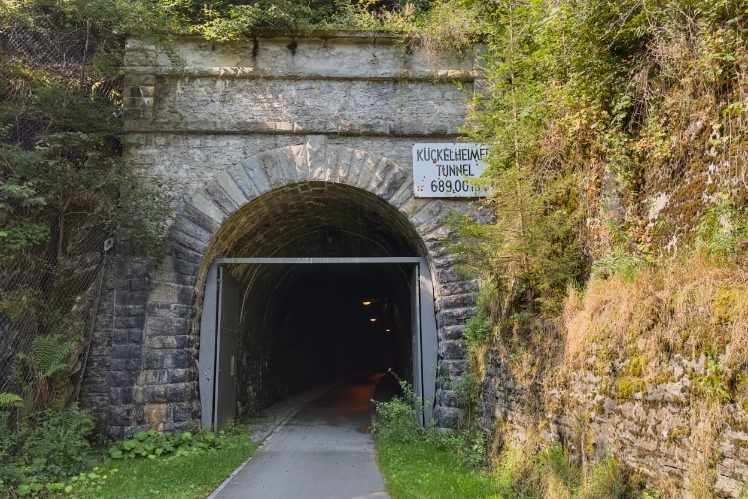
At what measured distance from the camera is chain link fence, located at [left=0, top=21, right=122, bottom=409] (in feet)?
25.3

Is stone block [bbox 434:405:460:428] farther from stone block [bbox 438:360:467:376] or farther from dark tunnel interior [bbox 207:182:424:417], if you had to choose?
dark tunnel interior [bbox 207:182:424:417]

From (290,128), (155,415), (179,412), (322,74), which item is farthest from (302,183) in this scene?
(155,415)

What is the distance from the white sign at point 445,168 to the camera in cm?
894

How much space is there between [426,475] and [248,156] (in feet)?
18.2

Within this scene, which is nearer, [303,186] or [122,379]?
[122,379]

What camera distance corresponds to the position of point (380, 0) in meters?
11.9

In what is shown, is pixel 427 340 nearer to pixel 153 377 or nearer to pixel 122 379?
pixel 153 377

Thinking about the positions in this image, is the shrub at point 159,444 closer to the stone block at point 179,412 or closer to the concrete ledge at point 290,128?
the stone block at point 179,412

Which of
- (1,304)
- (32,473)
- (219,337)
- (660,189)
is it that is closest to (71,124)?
(1,304)

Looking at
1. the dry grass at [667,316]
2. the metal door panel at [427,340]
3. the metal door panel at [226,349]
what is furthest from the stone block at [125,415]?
the dry grass at [667,316]

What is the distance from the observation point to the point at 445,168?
29.5 feet

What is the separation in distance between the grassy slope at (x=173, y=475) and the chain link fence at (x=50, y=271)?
1616 millimetres

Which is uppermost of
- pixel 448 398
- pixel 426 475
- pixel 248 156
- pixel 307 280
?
pixel 248 156

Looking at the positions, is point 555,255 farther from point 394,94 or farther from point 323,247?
point 323,247
